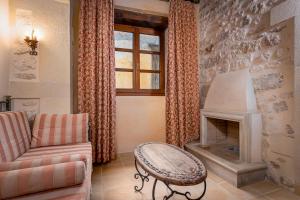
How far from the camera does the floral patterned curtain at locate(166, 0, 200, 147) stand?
10.2ft

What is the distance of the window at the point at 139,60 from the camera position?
3320mm

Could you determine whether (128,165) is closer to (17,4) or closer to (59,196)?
(59,196)

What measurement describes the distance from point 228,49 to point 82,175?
268 cm

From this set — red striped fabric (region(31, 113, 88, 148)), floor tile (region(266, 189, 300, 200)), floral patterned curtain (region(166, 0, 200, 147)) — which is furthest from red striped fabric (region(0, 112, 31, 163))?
floor tile (region(266, 189, 300, 200))

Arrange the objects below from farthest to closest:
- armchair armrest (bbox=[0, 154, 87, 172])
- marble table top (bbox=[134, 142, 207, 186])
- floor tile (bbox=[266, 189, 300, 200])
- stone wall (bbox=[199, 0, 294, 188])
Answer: stone wall (bbox=[199, 0, 294, 188]), floor tile (bbox=[266, 189, 300, 200]), marble table top (bbox=[134, 142, 207, 186]), armchair armrest (bbox=[0, 154, 87, 172])

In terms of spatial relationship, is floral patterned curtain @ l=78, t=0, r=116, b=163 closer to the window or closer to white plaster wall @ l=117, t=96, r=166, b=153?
white plaster wall @ l=117, t=96, r=166, b=153

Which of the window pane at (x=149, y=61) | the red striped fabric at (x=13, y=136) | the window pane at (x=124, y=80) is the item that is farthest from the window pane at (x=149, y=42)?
the red striped fabric at (x=13, y=136)

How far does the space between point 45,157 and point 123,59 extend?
7.68 feet

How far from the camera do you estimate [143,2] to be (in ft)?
9.95

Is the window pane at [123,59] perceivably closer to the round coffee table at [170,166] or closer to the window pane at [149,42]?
the window pane at [149,42]

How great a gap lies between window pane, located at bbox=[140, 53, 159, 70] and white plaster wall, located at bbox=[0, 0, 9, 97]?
2165 mm

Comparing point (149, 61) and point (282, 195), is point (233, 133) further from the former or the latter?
point (149, 61)

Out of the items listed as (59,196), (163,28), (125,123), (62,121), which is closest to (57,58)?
(62,121)

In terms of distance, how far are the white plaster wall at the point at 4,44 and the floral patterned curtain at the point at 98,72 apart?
0.90 meters
